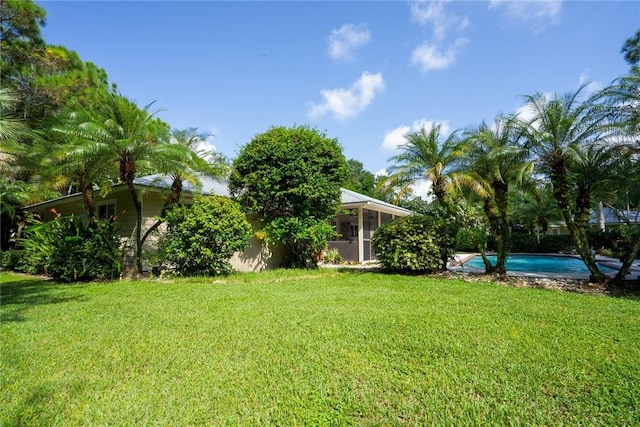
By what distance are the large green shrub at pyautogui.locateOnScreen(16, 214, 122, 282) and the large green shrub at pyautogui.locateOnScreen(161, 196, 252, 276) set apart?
1.77 m

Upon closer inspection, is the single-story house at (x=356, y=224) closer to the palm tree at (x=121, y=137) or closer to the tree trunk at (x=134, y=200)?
the tree trunk at (x=134, y=200)

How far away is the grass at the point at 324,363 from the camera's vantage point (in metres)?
2.94

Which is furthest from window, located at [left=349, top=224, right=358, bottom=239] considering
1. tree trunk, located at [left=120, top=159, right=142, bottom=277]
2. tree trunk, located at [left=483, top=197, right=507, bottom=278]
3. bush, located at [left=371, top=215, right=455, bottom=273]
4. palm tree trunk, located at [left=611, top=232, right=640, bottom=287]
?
palm tree trunk, located at [left=611, top=232, right=640, bottom=287]

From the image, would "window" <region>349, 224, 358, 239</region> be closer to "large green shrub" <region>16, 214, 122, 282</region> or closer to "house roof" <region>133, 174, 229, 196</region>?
"house roof" <region>133, 174, 229, 196</region>

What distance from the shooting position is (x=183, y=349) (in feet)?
14.3

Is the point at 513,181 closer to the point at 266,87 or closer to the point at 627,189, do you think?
the point at 627,189

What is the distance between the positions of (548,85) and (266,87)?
10.0 meters

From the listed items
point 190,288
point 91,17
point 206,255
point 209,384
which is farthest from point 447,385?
point 91,17

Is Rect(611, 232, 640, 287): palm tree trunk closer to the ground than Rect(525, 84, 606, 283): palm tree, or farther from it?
closer to the ground

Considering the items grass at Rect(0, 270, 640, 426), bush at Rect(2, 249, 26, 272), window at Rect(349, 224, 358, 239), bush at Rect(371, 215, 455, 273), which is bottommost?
grass at Rect(0, 270, 640, 426)

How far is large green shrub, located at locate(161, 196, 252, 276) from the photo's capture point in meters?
10.9

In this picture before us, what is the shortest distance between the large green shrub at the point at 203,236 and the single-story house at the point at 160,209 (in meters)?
1.14

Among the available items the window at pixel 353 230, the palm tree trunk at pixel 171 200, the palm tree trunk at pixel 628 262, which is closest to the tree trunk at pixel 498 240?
the palm tree trunk at pixel 628 262

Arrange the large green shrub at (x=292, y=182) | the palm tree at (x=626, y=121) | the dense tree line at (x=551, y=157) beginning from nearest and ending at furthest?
the palm tree at (x=626, y=121) < the dense tree line at (x=551, y=157) < the large green shrub at (x=292, y=182)
